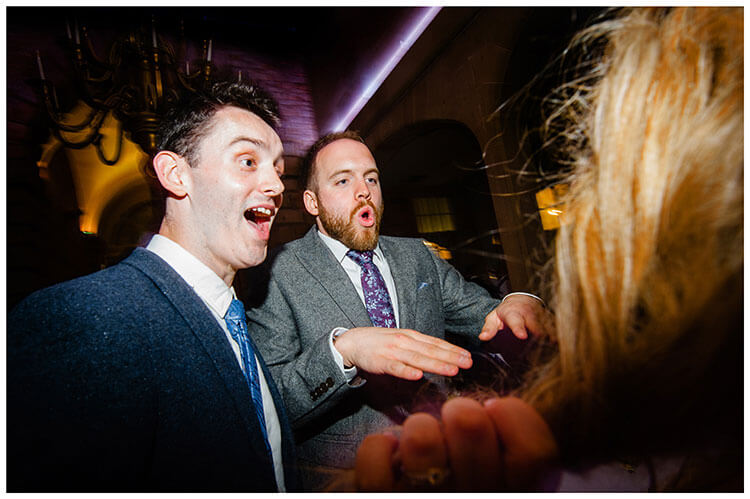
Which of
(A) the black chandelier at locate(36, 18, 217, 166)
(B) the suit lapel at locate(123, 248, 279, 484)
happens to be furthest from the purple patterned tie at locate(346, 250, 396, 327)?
(A) the black chandelier at locate(36, 18, 217, 166)

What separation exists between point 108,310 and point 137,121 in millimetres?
928

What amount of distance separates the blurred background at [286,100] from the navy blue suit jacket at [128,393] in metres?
0.67

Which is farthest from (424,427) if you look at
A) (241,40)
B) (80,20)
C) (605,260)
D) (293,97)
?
(80,20)

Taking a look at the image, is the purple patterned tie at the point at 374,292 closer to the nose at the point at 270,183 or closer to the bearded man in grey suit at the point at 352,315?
the bearded man in grey suit at the point at 352,315

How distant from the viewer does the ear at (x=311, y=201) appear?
3.71ft

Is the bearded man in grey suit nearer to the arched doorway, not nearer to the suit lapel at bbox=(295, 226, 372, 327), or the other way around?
the suit lapel at bbox=(295, 226, 372, 327)

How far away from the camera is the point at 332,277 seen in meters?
0.94

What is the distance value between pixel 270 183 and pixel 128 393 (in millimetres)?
527

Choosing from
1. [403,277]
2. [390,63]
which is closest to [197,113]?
[403,277]

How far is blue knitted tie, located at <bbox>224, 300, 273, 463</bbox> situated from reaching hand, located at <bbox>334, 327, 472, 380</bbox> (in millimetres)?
210

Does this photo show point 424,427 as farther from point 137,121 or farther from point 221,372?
→ point 137,121

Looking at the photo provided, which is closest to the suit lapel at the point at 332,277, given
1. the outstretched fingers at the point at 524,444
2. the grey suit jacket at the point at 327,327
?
the grey suit jacket at the point at 327,327

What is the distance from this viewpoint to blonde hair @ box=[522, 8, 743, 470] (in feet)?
1.08

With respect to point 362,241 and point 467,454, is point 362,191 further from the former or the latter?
point 467,454
